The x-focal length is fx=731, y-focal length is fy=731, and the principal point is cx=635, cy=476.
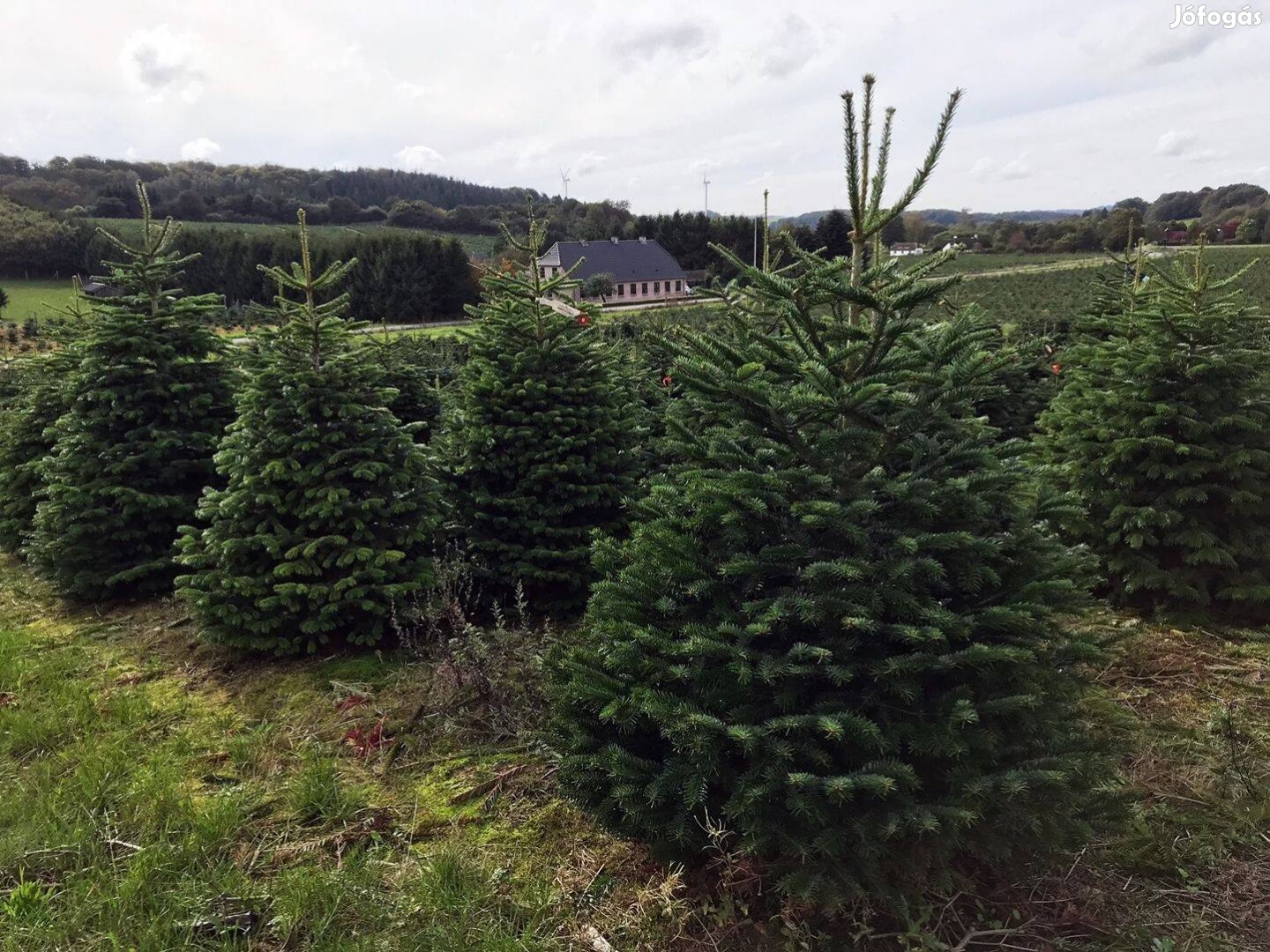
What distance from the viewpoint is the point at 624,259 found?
181ft

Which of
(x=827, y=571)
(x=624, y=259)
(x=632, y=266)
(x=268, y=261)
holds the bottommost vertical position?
(x=827, y=571)

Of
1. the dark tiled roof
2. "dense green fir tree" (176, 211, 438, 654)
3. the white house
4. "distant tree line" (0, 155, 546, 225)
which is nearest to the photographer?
"dense green fir tree" (176, 211, 438, 654)

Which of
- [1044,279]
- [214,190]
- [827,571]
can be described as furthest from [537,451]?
[214,190]

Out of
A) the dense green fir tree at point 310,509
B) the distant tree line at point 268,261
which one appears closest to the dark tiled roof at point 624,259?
the distant tree line at point 268,261

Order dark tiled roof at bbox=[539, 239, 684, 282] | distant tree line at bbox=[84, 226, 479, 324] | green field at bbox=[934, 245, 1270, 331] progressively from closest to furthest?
1. green field at bbox=[934, 245, 1270, 331]
2. distant tree line at bbox=[84, 226, 479, 324]
3. dark tiled roof at bbox=[539, 239, 684, 282]

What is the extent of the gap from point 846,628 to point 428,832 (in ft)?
7.39

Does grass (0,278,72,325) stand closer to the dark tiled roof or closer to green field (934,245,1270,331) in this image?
the dark tiled roof

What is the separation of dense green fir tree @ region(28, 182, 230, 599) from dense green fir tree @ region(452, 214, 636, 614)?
2431 millimetres

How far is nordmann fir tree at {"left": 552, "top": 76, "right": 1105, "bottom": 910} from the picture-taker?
8.60ft

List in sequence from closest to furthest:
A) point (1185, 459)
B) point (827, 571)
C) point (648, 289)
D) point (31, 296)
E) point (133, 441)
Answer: point (827, 571) → point (1185, 459) → point (133, 441) → point (31, 296) → point (648, 289)

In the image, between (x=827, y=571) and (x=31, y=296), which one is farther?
(x=31, y=296)

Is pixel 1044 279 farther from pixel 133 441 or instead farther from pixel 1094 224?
pixel 133 441

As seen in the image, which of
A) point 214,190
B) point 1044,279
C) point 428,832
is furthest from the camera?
point 214,190

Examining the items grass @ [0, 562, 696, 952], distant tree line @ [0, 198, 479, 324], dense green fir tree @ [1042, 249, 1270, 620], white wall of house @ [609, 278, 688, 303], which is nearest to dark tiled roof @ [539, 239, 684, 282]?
white wall of house @ [609, 278, 688, 303]
